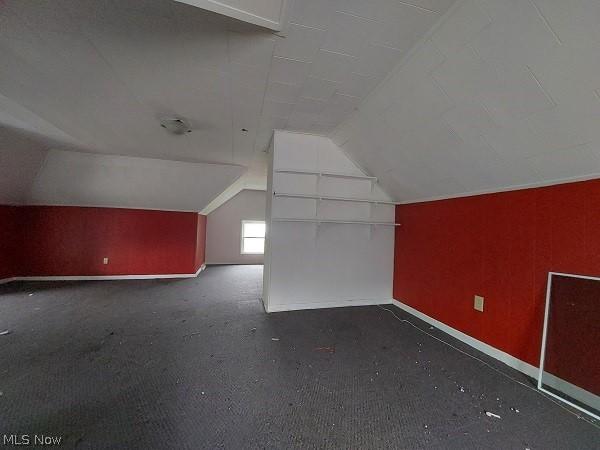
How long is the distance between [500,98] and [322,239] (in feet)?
7.16

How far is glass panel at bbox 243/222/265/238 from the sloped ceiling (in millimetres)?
5290

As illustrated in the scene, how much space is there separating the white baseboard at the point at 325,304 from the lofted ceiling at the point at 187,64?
7.75 feet

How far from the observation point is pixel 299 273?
2.95 metres

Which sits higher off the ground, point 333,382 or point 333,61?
point 333,61

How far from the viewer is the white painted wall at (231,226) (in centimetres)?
657

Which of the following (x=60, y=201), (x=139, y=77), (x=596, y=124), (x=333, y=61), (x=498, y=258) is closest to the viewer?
→ (x=596, y=124)

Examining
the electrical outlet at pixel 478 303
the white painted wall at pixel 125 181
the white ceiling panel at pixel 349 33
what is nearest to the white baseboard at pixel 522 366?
the electrical outlet at pixel 478 303

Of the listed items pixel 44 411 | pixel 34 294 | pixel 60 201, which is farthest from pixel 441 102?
pixel 60 201

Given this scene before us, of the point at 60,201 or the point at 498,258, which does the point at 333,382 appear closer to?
the point at 498,258

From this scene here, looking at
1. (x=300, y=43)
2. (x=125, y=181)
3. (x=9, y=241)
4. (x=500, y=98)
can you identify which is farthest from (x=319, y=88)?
(x=9, y=241)

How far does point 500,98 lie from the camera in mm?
1416

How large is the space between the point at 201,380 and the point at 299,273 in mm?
1631

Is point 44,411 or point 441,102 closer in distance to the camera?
point 44,411

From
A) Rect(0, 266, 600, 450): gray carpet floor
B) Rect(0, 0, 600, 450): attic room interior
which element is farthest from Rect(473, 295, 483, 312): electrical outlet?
Rect(0, 266, 600, 450): gray carpet floor
